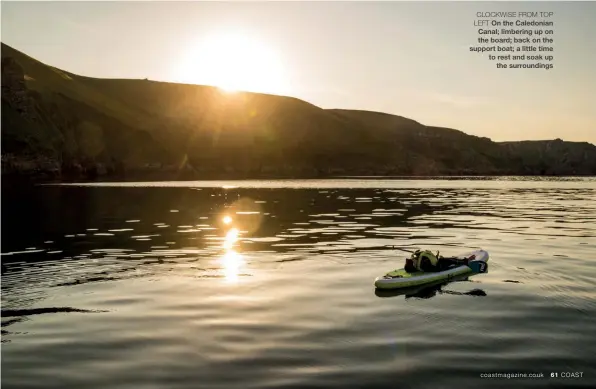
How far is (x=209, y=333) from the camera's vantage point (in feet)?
67.7

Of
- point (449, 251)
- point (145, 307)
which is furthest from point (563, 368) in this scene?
point (449, 251)

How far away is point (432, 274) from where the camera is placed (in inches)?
1177

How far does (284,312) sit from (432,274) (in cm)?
1008

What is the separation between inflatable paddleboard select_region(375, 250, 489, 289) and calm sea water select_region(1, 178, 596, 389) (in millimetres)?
716

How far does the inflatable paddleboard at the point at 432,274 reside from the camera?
27933mm

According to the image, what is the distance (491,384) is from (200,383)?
8374 mm

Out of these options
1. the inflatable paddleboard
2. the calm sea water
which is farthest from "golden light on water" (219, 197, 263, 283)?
the inflatable paddleboard

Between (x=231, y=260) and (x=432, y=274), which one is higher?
(x=432, y=274)

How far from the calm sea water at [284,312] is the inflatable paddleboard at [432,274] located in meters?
0.72

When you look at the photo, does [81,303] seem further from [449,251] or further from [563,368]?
[449,251]

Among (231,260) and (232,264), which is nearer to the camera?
(232,264)

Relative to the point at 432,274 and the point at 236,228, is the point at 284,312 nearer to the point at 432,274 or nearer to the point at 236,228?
the point at 432,274

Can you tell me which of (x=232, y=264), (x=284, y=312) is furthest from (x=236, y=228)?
(x=284, y=312)

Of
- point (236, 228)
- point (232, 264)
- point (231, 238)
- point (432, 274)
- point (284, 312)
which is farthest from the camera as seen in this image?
point (236, 228)
